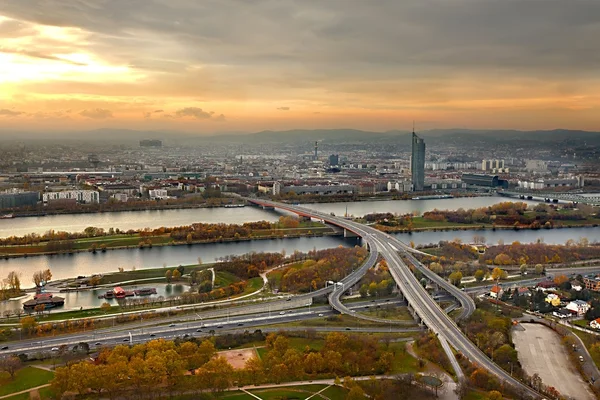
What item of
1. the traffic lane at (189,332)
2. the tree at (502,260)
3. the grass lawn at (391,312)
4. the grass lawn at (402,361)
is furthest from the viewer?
the tree at (502,260)

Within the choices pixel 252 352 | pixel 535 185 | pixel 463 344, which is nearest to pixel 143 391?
pixel 252 352

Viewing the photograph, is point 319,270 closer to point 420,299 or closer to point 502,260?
point 420,299

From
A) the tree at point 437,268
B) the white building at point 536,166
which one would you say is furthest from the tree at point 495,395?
the white building at point 536,166

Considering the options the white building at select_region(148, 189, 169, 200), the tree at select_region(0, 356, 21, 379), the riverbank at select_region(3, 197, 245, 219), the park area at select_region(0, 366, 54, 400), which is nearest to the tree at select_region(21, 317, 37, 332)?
the tree at select_region(0, 356, 21, 379)

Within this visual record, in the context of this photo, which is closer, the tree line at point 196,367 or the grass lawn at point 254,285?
the tree line at point 196,367

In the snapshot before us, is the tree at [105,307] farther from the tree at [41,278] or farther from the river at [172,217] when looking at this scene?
the river at [172,217]

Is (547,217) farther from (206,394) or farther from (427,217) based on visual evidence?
(206,394)
